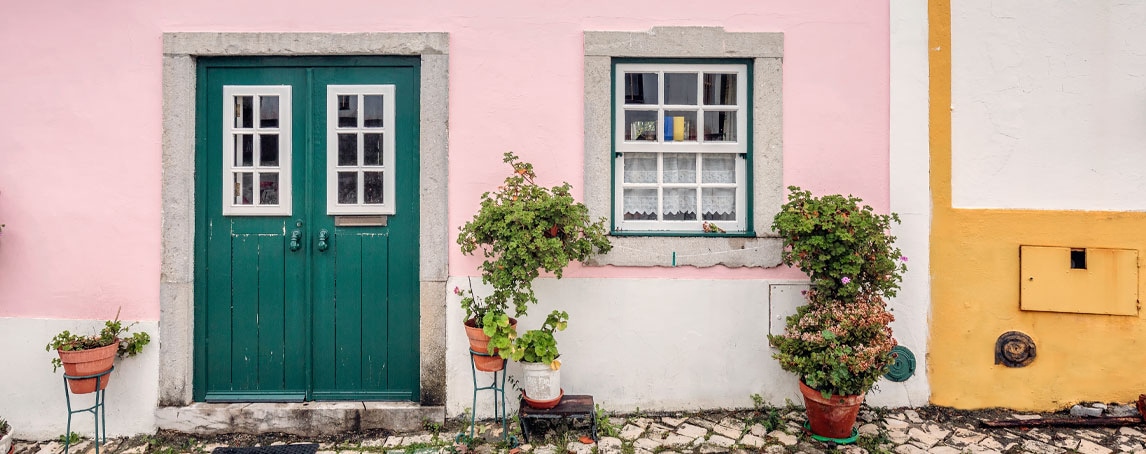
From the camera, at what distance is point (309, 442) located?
13.1 ft

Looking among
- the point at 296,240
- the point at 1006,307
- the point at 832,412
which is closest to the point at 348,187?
the point at 296,240

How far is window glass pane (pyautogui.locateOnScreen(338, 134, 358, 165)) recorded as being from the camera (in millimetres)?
4160

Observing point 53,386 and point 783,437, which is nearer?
point 783,437

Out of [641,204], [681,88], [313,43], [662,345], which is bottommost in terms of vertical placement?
[662,345]

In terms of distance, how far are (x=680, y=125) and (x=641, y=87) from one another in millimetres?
390

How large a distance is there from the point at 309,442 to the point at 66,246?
214 centimetres

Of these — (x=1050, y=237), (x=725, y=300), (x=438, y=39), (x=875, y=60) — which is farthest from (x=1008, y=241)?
(x=438, y=39)

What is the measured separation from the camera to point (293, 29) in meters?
4.08

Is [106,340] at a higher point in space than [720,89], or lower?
lower

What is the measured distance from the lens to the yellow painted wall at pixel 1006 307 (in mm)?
4145

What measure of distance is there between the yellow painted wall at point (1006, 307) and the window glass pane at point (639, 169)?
6.37 ft

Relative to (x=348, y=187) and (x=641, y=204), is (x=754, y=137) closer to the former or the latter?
(x=641, y=204)

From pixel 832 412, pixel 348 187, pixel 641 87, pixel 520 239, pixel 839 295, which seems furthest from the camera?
pixel 641 87

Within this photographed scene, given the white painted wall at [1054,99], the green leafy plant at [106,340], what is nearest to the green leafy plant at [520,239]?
the green leafy plant at [106,340]
